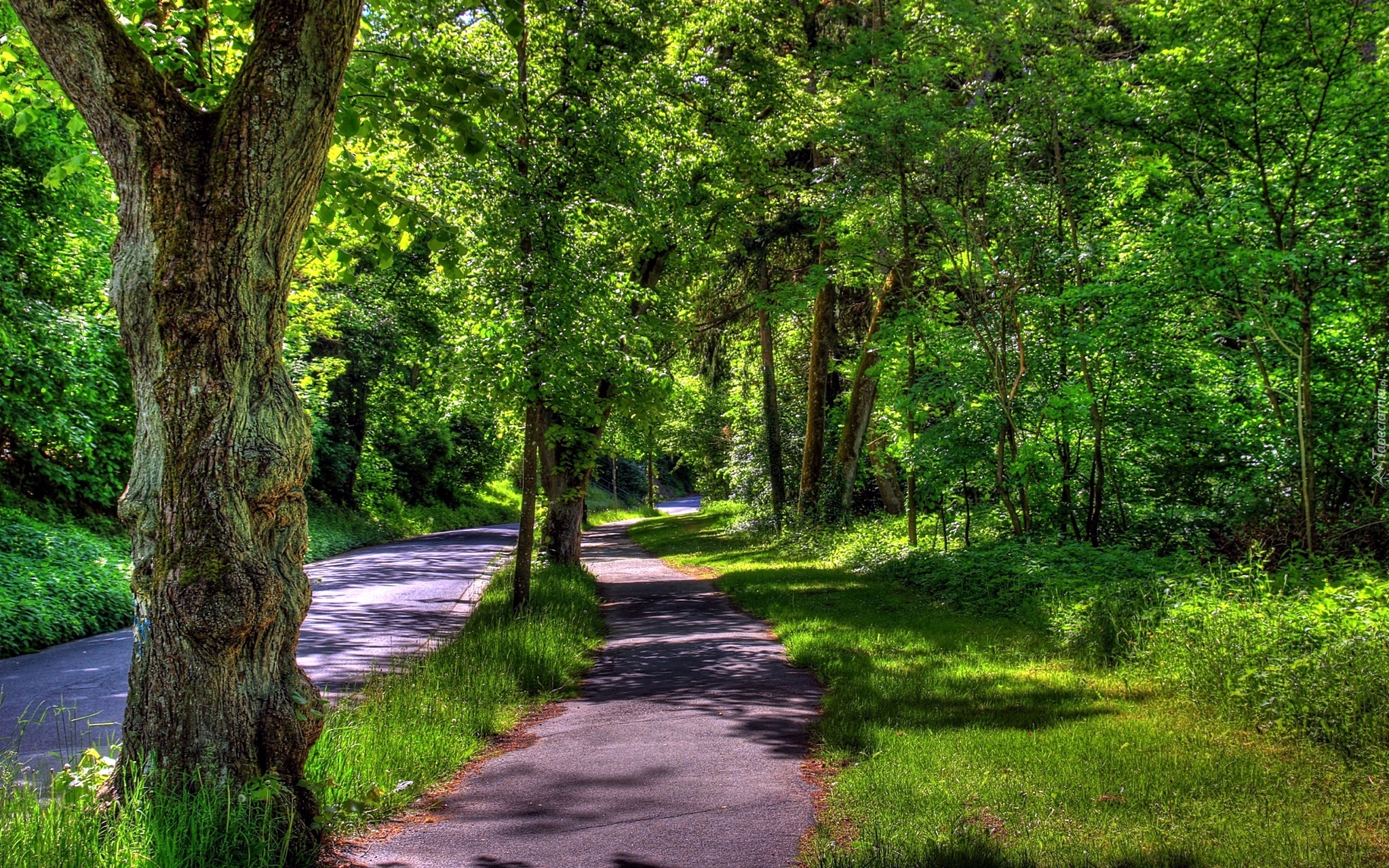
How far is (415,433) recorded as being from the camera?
3728cm

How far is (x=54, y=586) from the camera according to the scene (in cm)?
1212

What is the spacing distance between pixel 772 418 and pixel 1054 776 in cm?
2096

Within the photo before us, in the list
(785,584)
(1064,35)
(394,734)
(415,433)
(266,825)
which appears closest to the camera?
(266,825)

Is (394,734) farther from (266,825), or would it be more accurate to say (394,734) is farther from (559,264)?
(559,264)

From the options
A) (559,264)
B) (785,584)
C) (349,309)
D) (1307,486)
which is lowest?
(785,584)

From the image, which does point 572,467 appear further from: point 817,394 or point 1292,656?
point 1292,656

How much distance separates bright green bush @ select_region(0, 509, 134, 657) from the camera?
1095 cm

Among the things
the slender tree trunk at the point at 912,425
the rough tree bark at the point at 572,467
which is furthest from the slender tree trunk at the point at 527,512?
the slender tree trunk at the point at 912,425

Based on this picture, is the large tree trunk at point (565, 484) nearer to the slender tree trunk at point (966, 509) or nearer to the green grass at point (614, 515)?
the slender tree trunk at point (966, 509)

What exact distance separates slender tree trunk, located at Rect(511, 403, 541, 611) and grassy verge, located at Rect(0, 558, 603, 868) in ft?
2.89

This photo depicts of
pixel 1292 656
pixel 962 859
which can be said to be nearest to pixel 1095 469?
pixel 1292 656

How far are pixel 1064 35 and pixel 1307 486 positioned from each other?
25.9 feet

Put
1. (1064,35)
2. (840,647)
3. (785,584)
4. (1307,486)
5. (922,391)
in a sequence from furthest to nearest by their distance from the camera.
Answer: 1. (785,584)
2. (922,391)
3. (1064,35)
4. (840,647)
5. (1307,486)

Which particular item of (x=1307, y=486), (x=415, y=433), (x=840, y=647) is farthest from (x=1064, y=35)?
(x=415, y=433)
